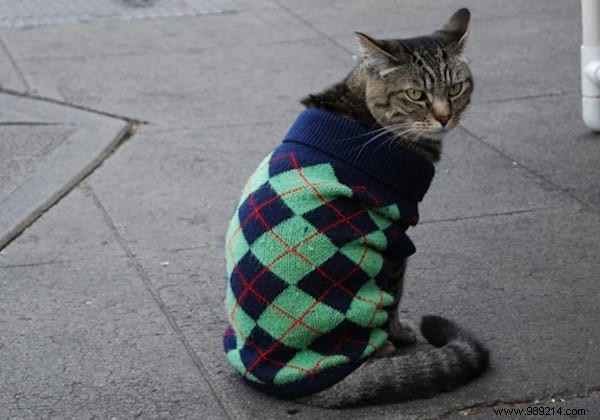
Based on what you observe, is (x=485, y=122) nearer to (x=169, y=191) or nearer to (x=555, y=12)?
(x=169, y=191)

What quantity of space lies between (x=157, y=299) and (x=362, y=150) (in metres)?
1.32

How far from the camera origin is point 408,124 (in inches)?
150

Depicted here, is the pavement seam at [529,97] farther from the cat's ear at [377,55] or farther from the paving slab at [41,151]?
the cat's ear at [377,55]

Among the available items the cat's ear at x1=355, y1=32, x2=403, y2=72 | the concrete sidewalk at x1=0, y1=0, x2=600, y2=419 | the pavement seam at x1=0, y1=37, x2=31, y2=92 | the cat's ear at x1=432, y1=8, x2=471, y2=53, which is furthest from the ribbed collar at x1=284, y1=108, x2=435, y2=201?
the pavement seam at x1=0, y1=37, x2=31, y2=92

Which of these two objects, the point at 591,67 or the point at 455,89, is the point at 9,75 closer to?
the point at 591,67

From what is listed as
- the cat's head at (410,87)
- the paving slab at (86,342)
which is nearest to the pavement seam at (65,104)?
the paving slab at (86,342)

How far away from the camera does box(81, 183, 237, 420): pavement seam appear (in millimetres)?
3749

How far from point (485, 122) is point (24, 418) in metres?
3.73

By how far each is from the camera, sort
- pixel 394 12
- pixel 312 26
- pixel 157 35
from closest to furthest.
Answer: pixel 157 35, pixel 312 26, pixel 394 12

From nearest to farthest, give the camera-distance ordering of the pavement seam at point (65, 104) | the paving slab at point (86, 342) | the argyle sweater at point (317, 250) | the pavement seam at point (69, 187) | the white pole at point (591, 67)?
the argyle sweater at point (317, 250) → the paving slab at point (86, 342) → the pavement seam at point (69, 187) → the white pole at point (591, 67) → the pavement seam at point (65, 104)

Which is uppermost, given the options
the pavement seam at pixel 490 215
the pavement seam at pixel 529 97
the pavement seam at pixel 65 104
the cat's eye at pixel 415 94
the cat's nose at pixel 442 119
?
the cat's eye at pixel 415 94

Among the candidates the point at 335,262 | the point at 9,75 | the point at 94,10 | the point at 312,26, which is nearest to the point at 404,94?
the point at 335,262

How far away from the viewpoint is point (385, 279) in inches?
147

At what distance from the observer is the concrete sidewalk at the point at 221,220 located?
378cm
